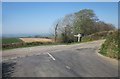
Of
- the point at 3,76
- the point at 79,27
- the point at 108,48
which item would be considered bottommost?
the point at 3,76

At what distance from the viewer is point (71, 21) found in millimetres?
48500

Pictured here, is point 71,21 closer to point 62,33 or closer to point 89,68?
point 62,33

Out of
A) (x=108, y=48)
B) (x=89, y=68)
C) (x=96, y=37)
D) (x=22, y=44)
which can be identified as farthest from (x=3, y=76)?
(x=96, y=37)

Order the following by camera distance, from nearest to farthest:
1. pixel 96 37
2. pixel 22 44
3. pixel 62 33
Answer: pixel 22 44 < pixel 96 37 < pixel 62 33

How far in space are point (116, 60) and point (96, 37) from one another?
73.9 ft

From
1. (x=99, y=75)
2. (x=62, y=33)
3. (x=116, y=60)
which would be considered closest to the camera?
(x=99, y=75)

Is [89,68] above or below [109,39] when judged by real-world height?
below

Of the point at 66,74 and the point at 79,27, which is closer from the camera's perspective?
the point at 66,74

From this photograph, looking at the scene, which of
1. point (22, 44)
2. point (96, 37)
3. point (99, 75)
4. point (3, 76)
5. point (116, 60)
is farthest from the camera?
point (96, 37)

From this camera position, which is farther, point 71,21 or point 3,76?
point 71,21

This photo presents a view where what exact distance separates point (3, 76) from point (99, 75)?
695 centimetres

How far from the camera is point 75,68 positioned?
625 inches

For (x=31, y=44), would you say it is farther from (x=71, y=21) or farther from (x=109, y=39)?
(x=109, y=39)

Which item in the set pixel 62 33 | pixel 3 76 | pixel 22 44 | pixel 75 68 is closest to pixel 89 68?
pixel 75 68
